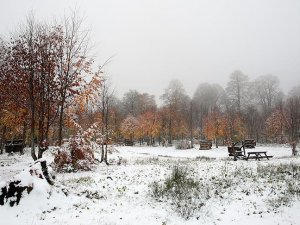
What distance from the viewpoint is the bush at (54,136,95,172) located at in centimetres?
1711

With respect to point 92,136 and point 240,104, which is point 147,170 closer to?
point 92,136

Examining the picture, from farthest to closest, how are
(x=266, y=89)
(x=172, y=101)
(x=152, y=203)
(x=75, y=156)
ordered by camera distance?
1. (x=266, y=89)
2. (x=172, y=101)
3. (x=75, y=156)
4. (x=152, y=203)

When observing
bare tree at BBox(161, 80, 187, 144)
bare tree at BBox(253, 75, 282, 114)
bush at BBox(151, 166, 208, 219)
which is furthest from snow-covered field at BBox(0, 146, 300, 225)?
bare tree at BBox(253, 75, 282, 114)

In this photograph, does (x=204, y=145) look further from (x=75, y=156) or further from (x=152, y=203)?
A: (x=152, y=203)

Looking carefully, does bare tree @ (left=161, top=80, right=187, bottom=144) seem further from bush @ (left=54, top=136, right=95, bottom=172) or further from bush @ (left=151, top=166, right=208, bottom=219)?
bush @ (left=151, top=166, right=208, bottom=219)

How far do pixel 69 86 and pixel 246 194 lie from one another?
33.6 ft

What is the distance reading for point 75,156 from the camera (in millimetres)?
17547

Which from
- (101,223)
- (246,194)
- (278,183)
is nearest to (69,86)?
(101,223)

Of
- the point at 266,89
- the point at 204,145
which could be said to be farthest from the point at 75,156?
the point at 266,89

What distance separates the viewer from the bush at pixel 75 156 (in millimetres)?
17109

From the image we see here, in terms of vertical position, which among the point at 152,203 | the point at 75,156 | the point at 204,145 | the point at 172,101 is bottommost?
the point at 152,203

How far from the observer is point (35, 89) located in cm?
1442

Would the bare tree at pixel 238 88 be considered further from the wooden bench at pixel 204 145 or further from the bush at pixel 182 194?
the bush at pixel 182 194

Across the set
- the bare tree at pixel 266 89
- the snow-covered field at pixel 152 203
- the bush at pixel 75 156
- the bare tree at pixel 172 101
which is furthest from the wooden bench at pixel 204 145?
the bare tree at pixel 266 89
